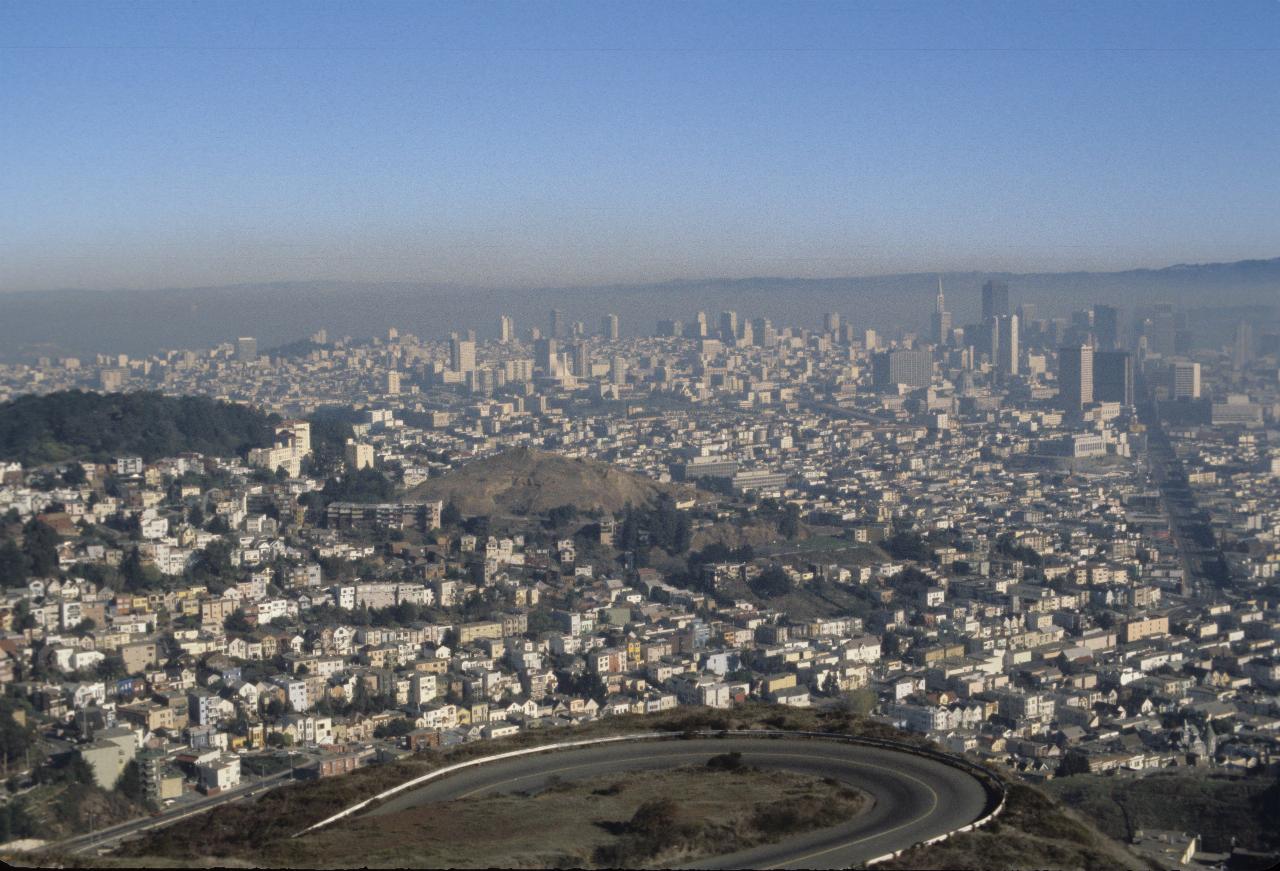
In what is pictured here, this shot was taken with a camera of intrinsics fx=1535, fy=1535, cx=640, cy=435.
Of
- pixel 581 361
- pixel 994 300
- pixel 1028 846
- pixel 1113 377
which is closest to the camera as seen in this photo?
pixel 1028 846

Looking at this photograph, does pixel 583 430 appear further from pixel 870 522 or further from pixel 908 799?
pixel 908 799

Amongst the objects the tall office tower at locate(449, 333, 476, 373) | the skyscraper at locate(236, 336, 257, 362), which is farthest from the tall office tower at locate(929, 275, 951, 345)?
the skyscraper at locate(236, 336, 257, 362)

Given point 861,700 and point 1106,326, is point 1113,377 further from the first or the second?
point 861,700

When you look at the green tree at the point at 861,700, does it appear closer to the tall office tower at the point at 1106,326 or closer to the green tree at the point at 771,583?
the green tree at the point at 771,583

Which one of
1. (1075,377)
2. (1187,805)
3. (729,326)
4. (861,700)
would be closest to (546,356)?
(729,326)

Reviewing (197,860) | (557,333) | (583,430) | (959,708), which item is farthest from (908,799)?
(557,333)

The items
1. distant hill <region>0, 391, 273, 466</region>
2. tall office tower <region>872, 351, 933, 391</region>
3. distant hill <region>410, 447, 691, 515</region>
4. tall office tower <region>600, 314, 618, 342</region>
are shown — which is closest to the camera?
distant hill <region>0, 391, 273, 466</region>

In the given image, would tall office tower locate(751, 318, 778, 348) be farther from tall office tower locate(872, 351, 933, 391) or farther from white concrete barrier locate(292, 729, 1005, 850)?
white concrete barrier locate(292, 729, 1005, 850)
